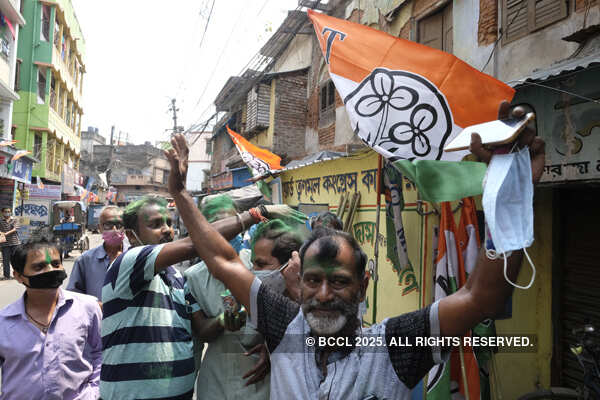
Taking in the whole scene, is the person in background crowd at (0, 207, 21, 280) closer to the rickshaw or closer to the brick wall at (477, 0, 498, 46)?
the rickshaw

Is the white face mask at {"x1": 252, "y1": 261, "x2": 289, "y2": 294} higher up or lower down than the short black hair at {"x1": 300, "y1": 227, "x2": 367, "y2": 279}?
lower down

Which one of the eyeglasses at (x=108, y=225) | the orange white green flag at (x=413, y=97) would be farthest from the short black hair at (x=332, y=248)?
the eyeglasses at (x=108, y=225)

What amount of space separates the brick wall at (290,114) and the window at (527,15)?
321 inches

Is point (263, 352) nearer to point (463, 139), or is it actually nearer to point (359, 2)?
point (463, 139)

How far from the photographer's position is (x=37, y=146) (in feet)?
64.1

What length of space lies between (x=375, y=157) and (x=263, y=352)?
13.3 feet

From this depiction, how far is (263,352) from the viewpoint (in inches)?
69.6

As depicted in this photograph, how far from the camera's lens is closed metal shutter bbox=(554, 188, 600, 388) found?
145 inches

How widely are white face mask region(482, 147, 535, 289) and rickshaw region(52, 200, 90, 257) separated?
14870mm

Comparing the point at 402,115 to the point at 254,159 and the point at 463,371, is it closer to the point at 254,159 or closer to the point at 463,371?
the point at 463,371

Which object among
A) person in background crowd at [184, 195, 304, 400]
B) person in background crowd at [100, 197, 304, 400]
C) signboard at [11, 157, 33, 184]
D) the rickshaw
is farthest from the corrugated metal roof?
signboard at [11, 157, 33, 184]

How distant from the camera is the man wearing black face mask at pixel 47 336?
208 cm

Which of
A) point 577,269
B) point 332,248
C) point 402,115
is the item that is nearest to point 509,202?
point 332,248

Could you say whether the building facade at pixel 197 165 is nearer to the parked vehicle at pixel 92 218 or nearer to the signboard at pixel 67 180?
the parked vehicle at pixel 92 218
